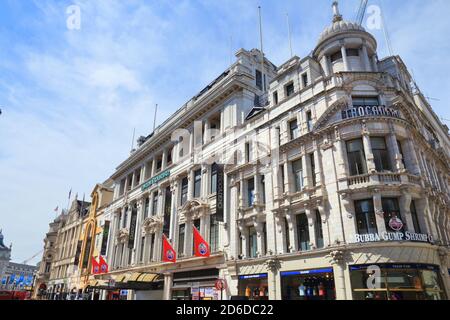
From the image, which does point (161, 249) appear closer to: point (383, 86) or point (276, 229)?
point (276, 229)

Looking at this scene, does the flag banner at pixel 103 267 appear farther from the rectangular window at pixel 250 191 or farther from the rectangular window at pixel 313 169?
the rectangular window at pixel 313 169

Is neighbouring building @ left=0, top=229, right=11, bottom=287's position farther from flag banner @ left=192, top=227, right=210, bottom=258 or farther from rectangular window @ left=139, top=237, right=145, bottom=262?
flag banner @ left=192, top=227, right=210, bottom=258

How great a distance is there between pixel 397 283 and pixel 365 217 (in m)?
3.97

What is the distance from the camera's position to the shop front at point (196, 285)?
89.4ft

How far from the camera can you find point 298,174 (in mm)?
24312

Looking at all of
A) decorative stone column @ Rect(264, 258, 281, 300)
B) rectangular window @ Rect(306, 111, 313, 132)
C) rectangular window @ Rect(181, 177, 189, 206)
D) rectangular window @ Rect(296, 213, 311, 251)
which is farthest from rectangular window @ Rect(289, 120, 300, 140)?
rectangular window @ Rect(181, 177, 189, 206)

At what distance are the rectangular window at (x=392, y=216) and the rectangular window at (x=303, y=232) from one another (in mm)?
5214

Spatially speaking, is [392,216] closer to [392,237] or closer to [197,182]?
[392,237]

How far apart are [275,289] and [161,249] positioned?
17861mm

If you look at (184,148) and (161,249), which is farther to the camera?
(184,148)

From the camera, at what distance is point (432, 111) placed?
3634 cm

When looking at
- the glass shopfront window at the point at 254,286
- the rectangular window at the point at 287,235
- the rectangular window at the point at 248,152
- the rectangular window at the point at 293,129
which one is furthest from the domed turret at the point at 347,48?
the glass shopfront window at the point at 254,286

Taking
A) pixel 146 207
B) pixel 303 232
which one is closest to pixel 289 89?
pixel 303 232
